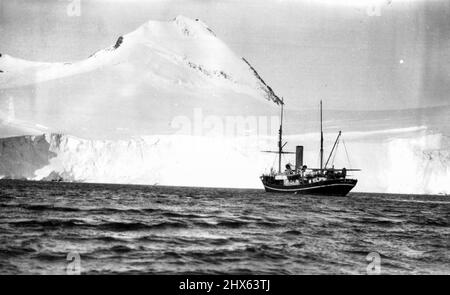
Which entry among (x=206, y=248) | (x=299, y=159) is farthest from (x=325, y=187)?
(x=206, y=248)

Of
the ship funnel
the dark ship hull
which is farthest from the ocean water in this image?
the ship funnel

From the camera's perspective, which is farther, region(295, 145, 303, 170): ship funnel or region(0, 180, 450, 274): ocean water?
region(295, 145, 303, 170): ship funnel

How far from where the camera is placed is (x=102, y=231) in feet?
64.7

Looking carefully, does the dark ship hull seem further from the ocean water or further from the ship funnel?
the ocean water

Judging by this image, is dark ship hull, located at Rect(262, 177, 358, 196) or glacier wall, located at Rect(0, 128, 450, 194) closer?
dark ship hull, located at Rect(262, 177, 358, 196)

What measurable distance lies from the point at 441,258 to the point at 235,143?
159 meters

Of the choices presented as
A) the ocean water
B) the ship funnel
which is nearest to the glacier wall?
the ship funnel

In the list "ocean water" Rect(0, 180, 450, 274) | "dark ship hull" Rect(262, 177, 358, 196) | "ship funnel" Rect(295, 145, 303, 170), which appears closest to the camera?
"ocean water" Rect(0, 180, 450, 274)

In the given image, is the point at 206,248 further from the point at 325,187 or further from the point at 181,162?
the point at 181,162

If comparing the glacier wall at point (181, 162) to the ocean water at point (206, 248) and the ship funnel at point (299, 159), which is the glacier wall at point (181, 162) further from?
the ocean water at point (206, 248)

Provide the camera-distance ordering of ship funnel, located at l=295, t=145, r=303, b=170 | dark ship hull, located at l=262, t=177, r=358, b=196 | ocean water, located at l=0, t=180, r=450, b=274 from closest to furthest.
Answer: ocean water, located at l=0, t=180, r=450, b=274 → dark ship hull, located at l=262, t=177, r=358, b=196 → ship funnel, located at l=295, t=145, r=303, b=170

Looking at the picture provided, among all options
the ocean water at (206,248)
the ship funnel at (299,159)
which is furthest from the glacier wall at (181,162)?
the ocean water at (206,248)

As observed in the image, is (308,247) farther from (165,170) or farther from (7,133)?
(7,133)

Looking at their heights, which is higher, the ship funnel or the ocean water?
the ship funnel
